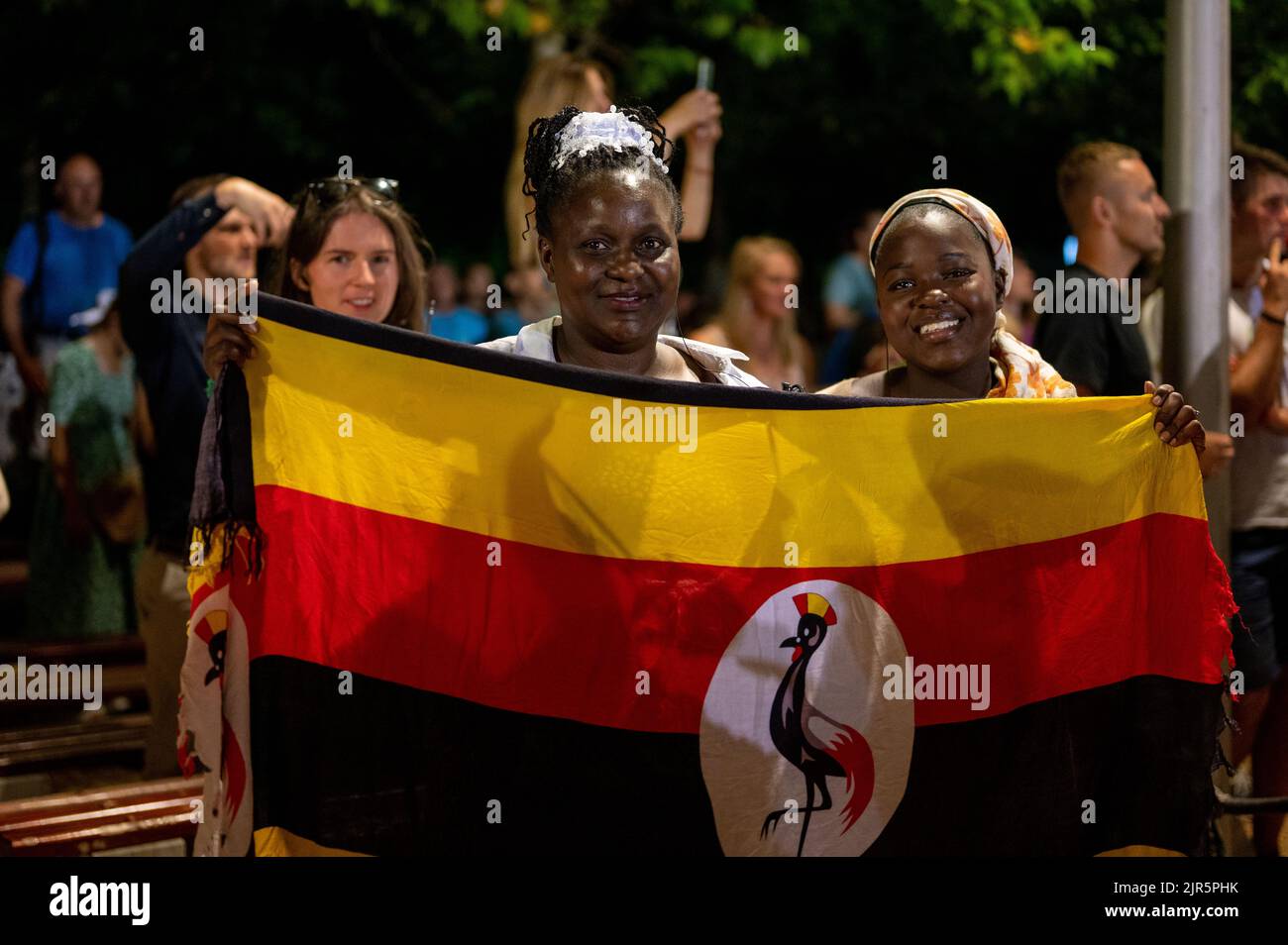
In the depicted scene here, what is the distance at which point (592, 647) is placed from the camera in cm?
334

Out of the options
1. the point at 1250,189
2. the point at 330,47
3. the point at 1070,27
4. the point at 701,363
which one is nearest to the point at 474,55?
the point at 330,47

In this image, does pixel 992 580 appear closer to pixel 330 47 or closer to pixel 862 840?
pixel 862 840

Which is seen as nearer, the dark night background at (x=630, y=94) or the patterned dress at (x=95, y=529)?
the patterned dress at (x=95, y=529)

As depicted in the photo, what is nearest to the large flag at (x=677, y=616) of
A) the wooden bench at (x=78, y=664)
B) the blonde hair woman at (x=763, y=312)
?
the wooden bench at (x=78, y=664)

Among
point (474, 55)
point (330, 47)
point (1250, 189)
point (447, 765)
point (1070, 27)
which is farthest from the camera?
point (330, 47)

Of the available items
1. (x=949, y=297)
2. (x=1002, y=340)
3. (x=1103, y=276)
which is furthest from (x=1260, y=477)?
(x=949, y=297)

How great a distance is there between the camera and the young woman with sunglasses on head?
4316 millimetres

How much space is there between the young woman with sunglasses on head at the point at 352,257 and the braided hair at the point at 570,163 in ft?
2.91

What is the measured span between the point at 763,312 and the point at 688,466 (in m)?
3.89

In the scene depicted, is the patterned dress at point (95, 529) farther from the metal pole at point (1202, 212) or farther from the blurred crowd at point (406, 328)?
the metal pole at point (1202, 212)

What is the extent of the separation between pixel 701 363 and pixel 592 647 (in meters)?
0.75

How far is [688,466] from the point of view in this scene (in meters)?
3.41

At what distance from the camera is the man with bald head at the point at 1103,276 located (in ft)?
15.2

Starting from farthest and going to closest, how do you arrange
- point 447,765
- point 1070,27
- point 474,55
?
point 474,55 → point 1070,27 → point 447,765
